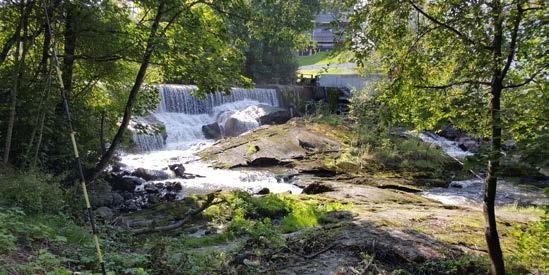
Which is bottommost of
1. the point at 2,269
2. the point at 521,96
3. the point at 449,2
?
the point at 2,269

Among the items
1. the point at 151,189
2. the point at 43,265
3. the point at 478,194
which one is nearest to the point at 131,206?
the point at 151,189

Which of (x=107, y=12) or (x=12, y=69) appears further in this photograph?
(x=12, y=69)

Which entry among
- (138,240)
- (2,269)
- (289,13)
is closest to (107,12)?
(289,13)

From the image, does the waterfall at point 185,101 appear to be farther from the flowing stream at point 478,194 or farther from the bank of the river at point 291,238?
the flowing stream at point 478,194

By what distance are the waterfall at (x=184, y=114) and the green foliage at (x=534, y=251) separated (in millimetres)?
17380

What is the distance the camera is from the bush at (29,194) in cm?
593

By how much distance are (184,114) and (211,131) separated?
2873 millimetres

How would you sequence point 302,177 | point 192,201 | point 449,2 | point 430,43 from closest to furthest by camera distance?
point 449,2 → point 430,43 → point 192,201 → point 302,177

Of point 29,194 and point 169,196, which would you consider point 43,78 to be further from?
point 169,196

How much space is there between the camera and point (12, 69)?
7.89 metres

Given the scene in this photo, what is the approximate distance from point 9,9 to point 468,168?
25.0ft

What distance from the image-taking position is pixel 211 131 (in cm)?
2475

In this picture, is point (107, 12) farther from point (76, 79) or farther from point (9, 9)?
point (76, 79)

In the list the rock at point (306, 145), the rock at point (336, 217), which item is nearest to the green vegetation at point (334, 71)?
the rock at point (336, 217)
